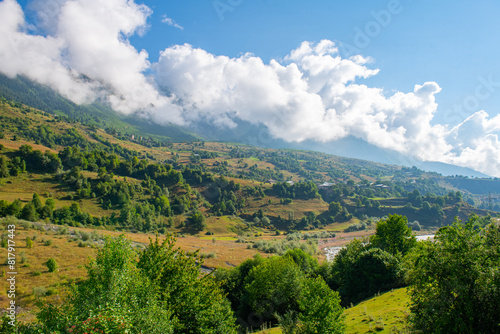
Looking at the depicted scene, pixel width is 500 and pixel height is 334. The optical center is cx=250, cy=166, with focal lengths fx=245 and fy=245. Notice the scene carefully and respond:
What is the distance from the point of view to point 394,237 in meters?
51.6

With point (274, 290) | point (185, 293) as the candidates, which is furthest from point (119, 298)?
point (274, 290)

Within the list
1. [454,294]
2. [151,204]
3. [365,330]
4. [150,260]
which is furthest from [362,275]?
[151,204]

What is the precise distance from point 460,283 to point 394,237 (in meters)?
43.6

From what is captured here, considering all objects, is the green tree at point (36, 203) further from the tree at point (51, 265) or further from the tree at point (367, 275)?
the tree at point (367, 275)

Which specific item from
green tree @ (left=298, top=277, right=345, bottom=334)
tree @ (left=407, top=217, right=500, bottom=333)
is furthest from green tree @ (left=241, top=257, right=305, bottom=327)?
tree @ (left=407, top=217, right=500, bottom=333)

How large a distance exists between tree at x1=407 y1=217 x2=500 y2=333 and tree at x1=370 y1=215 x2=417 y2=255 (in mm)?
40065

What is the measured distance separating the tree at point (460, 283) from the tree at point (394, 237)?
40.1 meters

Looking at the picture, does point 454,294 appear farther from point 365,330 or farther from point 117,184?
point 117,184

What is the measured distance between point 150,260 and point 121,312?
9.06m

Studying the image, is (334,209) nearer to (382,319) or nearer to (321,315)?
(382,319)

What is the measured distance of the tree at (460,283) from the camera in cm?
1282

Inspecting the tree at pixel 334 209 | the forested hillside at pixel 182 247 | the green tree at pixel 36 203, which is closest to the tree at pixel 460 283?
the forested hillside at pixel 182 247

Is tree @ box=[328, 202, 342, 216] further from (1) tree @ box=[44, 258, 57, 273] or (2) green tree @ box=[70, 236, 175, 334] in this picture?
(2) green tree @ box=[70, 236, 175, 334]

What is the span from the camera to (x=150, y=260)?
72.6ft
